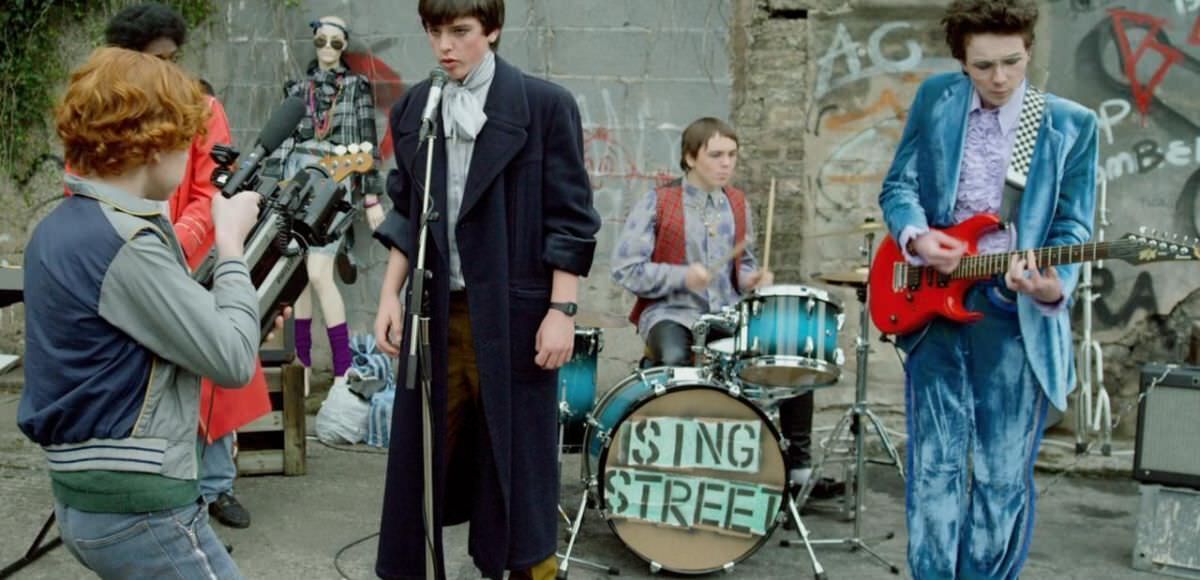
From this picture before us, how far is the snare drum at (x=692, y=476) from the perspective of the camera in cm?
480

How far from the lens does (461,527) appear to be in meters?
5.25

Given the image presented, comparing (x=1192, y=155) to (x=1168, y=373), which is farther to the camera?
(x=1192, y=155)

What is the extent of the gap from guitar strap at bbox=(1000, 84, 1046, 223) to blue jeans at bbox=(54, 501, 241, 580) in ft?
8.06

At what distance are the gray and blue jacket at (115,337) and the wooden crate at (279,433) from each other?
3395 millimetres

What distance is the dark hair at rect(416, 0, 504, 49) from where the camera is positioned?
3391 millimetres

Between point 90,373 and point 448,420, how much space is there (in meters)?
1.36

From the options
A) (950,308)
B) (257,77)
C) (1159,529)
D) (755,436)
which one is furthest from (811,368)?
(257,77)

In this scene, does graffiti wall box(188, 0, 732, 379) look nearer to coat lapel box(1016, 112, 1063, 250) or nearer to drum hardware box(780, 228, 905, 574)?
drum hardware box(780, 228, 905, 574)

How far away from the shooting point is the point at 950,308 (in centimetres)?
372

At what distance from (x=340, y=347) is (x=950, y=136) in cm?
439

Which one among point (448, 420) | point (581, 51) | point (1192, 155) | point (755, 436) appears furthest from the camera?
point (581, 51)

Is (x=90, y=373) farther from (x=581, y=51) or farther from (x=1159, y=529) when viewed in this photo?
(x=581, y=51)

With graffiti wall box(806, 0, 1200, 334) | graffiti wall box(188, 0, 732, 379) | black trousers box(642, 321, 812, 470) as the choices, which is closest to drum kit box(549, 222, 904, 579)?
black trousers box(642, 321, 812, 470)

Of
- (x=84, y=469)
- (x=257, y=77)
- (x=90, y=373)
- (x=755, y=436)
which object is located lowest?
(x=755, y=436)
